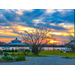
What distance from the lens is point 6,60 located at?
473 inches

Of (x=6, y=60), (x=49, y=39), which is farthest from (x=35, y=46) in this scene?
(x=6, y=60)

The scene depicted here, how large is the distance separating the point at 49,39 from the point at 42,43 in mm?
1220
